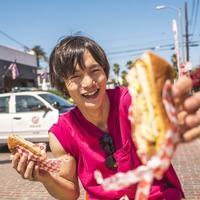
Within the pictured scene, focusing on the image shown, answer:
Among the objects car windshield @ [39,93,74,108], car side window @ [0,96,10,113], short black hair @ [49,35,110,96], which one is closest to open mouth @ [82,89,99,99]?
short black hair @ [49,35,110,96]

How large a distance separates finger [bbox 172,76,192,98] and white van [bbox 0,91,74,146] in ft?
27.5

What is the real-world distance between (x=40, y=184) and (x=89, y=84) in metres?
5.08

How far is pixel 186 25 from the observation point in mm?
33469

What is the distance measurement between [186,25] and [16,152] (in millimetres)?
33416

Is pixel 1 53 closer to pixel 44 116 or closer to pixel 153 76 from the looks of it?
pixel 44 116

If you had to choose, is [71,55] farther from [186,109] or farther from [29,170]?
[186,109]

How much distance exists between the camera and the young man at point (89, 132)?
192cm

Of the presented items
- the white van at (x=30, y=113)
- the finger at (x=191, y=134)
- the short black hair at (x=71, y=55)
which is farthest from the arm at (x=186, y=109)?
the white van at (x=30, y=113)

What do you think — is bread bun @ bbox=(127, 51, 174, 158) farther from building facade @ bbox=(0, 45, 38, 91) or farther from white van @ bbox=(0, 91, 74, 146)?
building facade @ bbox=(0, 45, 38, 91)

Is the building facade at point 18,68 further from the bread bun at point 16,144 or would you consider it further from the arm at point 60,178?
the bread bun at point 16,144

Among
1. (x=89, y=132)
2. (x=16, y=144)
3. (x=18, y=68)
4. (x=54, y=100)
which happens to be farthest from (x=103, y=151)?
(x=18, y=68)

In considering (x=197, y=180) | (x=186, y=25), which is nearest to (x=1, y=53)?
(x=186, y=25)

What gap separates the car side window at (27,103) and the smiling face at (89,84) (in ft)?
25.6

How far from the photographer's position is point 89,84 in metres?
1.84
